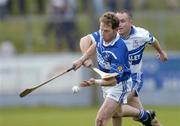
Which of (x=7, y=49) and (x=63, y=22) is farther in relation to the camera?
(x=63, y=22)

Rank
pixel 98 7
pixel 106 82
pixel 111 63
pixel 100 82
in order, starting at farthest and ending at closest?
pixel 98 7 < pixel 111 63 < pixel 106 82 < pixel 100 82

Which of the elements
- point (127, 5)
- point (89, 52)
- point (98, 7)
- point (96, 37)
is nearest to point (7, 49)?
point (98, 7)

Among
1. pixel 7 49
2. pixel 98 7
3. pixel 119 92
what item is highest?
Answer: pixel 98 7

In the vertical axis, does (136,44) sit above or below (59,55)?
below

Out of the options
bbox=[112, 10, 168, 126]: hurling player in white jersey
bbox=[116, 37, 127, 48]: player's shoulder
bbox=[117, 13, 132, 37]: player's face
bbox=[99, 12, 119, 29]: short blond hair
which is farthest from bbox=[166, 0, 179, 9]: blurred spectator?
bbox=[99, 12, 119, 29]: short blond hair

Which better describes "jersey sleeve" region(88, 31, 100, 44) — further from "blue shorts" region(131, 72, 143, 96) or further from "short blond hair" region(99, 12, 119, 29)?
"blue shorts" region(131, 72, 143, 96)

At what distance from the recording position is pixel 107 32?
15.5 m

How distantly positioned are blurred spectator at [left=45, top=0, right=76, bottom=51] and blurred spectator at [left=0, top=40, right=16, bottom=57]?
1148mm

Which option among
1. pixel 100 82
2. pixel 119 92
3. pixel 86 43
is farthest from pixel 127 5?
pixel 100 82

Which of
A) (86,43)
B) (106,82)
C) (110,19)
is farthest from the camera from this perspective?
(86,43)

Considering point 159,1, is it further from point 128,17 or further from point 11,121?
point 128,17

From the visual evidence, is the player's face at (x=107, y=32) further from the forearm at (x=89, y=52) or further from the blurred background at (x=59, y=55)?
the blurred background at (x=59, y=55)

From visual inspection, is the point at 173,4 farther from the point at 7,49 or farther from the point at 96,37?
the point at 96,37

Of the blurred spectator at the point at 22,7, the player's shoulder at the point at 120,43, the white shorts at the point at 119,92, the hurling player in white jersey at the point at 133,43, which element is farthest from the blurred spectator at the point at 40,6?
the player's shoulder at the point at 120,43
